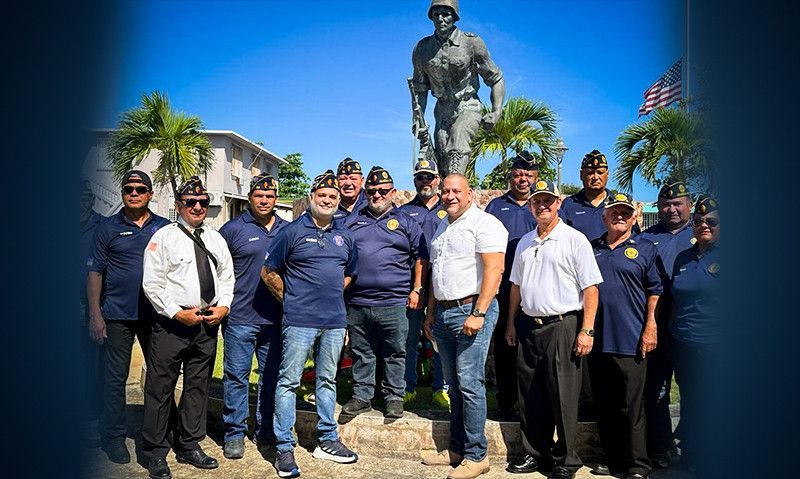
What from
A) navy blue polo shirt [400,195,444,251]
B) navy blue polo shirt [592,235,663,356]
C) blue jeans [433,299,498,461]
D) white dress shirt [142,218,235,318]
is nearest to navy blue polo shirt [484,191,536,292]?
navy blue polo shirt [400,195,444,251]

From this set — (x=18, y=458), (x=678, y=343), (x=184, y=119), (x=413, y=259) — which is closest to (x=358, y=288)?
(x=413, y=259)

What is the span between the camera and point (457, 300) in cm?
412

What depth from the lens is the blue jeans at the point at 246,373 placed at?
452 centimetres

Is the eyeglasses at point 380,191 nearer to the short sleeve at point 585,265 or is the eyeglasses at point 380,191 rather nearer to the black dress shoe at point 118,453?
the short sleeve at point 585,265

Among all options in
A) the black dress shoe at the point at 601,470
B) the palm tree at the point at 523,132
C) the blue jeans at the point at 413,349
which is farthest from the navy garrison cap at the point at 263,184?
the palm tree at the point at 523,132

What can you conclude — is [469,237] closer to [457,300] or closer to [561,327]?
[457,300]

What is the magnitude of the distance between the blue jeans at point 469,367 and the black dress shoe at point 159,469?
2.17 meters

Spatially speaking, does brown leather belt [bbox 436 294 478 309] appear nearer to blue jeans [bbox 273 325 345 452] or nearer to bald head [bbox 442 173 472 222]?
bald head [bbox 442 173 472 222]

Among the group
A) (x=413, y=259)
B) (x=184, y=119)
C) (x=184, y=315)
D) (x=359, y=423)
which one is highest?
(x=184, y=119)

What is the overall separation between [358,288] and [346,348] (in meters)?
1.73

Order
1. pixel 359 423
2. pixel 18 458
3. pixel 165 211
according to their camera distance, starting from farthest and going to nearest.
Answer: pixel 165 211, pixel 359 423, pixel 18 458

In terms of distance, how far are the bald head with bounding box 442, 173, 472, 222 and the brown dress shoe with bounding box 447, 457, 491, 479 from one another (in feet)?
6.00

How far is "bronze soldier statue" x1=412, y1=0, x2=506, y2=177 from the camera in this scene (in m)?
6.78

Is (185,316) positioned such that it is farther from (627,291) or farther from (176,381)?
(627,291)
